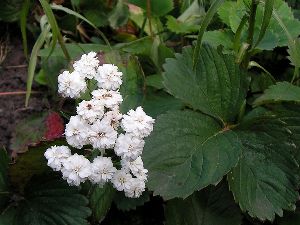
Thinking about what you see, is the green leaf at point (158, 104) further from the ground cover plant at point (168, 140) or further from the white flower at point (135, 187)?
the white flower at point (135, 187)

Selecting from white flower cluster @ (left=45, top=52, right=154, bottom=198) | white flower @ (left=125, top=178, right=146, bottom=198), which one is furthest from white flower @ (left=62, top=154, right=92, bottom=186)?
white flower @ (left=125, top=178, right=146, bottom=198)

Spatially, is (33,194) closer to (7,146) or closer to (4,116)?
(7,146)

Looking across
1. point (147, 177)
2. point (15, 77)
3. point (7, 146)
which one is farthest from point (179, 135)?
point (15, 77)

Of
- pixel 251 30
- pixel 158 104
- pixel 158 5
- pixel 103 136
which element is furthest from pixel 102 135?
pixel 158 5

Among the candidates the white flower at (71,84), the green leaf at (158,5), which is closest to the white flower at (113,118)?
the white flower at (71,84)

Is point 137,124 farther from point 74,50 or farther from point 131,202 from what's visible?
point 74,50

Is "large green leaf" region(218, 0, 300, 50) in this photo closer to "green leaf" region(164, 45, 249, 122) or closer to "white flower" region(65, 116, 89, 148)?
"green leaf" region(164, 45, 249, 122)
